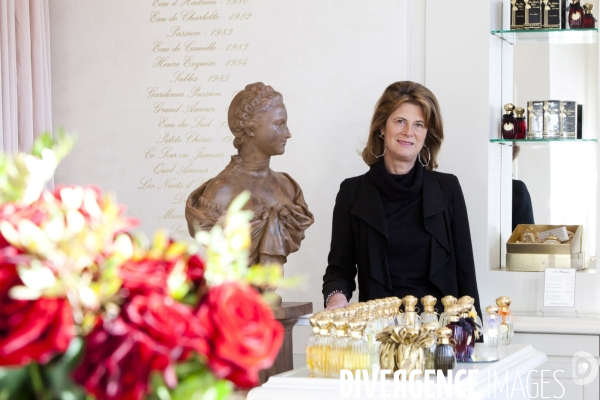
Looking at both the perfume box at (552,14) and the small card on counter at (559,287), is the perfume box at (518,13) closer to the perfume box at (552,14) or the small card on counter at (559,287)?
the perfume box at (552,14)

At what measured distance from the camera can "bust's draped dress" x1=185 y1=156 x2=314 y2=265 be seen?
9.82 ft

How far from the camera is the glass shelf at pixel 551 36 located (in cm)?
395

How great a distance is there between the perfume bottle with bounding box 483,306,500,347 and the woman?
2.25 ft

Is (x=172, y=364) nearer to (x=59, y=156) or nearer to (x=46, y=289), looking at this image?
(x=46, y=289)

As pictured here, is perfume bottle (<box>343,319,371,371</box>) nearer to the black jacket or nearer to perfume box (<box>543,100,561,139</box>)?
the black jacket

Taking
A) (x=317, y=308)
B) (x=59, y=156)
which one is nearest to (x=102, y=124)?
(x=317, y=308)

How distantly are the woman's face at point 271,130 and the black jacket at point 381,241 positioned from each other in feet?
1.73

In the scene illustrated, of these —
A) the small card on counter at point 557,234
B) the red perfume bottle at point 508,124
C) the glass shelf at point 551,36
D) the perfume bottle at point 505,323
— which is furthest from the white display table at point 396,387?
the glass shelf at point 551,36

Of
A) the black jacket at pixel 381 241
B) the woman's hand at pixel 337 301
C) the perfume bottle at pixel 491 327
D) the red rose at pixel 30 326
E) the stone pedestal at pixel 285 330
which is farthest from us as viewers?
the black jacket at pixel 381 241

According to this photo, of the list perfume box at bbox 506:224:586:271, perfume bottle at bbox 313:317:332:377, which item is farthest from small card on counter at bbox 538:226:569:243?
perfume bottle at bbox 313:317:332:377

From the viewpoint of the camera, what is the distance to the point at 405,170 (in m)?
3.39

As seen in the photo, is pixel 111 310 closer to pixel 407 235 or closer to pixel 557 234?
Result: pixel 407 235

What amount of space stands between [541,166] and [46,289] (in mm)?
3632

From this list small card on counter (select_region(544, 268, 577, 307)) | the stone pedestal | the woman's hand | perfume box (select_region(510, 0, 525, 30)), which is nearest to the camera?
the stone pedestal
